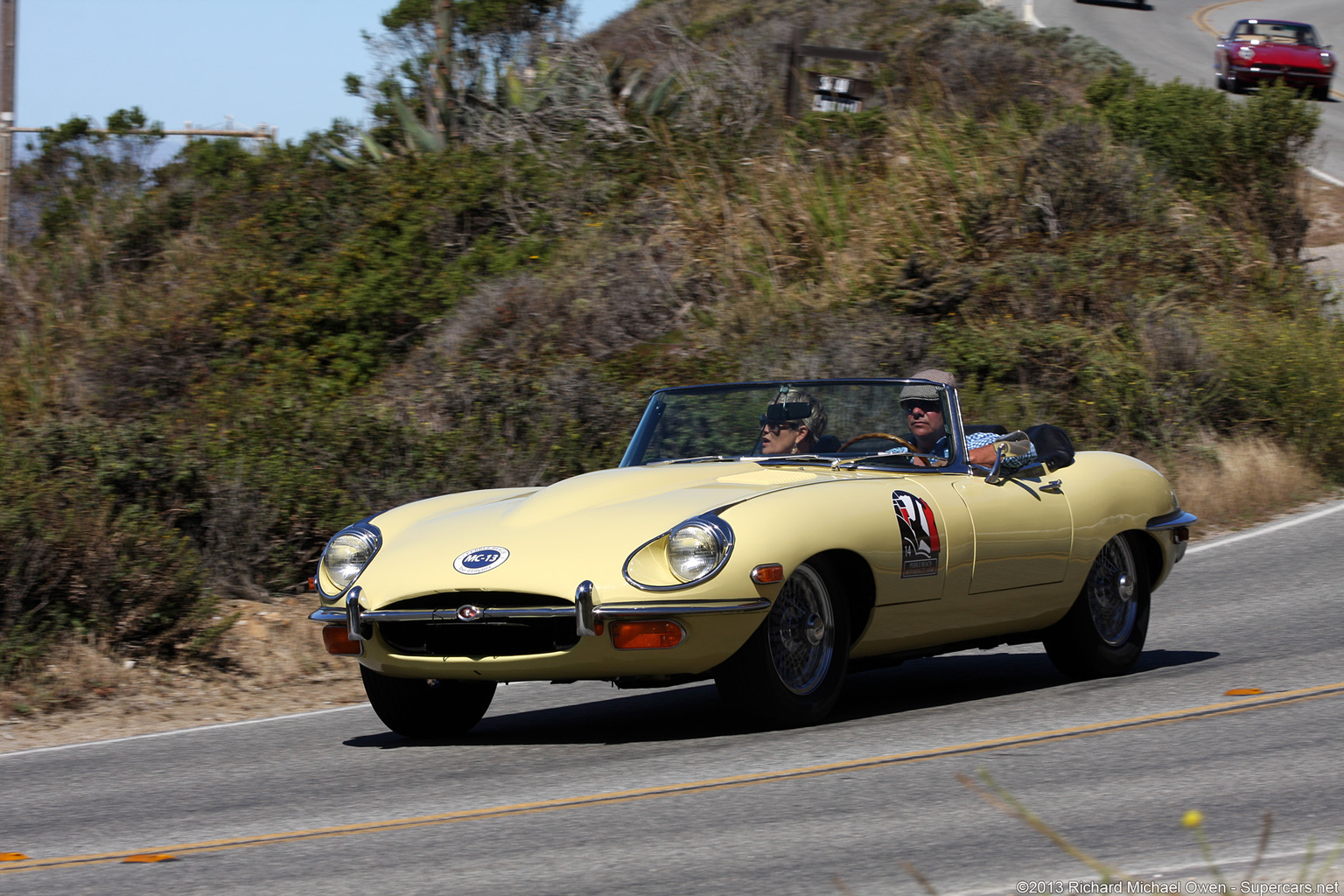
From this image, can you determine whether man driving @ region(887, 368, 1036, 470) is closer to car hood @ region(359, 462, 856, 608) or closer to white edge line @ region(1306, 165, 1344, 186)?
car hood @ region(359, 462, 856, 608)

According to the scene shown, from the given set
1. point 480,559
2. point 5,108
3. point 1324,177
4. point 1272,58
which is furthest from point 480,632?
point 1272,58

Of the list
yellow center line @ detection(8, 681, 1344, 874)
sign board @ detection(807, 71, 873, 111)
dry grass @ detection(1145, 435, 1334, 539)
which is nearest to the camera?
yellow center line @ detection(8, 681, 1344, 874)

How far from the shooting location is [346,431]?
39.2ft

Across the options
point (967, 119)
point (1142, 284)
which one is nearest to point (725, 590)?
point (1142, 284)

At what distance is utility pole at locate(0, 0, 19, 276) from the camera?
1864 cm

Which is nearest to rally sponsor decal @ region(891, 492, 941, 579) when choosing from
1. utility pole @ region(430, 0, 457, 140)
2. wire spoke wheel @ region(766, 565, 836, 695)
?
wire spoke wheel @ region(766, 565, 836, 695)

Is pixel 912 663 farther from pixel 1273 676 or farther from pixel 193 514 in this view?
pixel 193 514

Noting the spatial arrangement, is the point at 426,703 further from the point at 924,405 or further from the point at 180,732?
the point at 924,405

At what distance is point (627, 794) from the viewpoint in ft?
16.8

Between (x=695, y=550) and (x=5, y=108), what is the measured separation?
16268 millimetres

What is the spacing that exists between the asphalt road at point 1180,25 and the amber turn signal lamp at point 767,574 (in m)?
31.1

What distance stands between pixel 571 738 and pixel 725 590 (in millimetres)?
1152

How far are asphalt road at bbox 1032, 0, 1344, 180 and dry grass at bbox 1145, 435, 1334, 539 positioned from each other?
20.2 meters

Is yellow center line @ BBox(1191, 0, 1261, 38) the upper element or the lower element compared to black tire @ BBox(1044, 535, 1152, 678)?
upper
